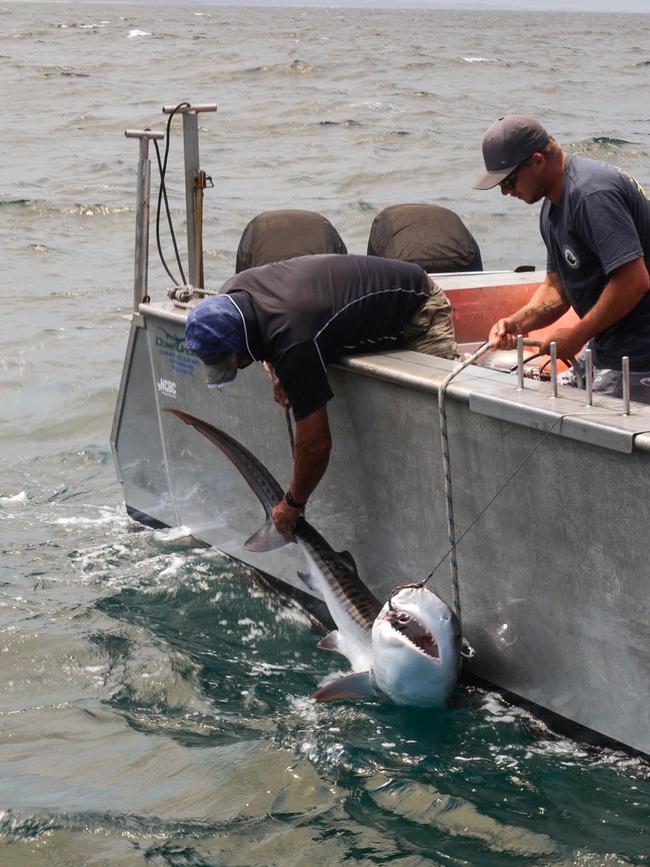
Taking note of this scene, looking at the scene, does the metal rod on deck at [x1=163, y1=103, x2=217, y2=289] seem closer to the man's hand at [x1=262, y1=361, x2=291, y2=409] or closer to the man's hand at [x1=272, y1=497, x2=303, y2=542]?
the man's hand at [x1=262, y1=361, x2=291, y2=409]

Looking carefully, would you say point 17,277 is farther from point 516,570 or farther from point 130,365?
point 516,570

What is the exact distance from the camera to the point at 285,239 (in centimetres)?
630

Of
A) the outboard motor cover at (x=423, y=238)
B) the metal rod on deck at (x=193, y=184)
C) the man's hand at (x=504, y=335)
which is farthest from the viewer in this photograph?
the outboard motor cover at (x=423, y=238)

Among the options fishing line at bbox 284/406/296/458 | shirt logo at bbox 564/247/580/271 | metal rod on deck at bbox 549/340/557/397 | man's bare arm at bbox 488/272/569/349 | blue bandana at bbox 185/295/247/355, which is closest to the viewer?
metal rod on deck at bbox 549/340/557/397

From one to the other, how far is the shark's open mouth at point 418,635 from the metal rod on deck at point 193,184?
7.85 feet

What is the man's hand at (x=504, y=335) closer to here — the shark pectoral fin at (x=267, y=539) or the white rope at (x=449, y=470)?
the white rope at (x=449, y=470)

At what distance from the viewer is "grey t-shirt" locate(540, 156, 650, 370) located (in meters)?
4.23

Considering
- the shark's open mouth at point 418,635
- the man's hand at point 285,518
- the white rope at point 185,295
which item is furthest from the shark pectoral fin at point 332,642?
the white rope at point 185,295

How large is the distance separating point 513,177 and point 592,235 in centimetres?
35

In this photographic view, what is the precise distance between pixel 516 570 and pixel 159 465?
2669mm

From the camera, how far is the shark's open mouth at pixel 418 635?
442cm

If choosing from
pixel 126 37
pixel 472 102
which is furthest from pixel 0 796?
pixel 126 37

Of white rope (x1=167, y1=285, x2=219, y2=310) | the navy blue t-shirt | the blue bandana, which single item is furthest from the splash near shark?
white rope (x1=167, y1=285, x2=219, y2=310)

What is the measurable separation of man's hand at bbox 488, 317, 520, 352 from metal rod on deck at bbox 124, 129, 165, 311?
1.92 m
